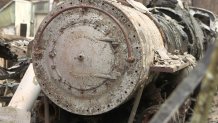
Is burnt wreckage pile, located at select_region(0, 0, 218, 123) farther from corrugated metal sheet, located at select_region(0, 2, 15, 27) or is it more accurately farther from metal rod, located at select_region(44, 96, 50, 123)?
corrugated metal sheet, located at select_region(0, 2, 15, 27)

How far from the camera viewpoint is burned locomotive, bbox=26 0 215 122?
12.4ft

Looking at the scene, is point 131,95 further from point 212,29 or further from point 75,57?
point 212,29

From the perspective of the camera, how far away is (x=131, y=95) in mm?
3898

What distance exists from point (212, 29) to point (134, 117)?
137 inches

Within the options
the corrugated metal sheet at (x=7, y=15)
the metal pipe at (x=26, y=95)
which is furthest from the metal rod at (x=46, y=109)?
the corrugated metal sheet at (x=7, y=15)

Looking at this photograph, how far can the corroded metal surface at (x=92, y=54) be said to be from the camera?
377cm

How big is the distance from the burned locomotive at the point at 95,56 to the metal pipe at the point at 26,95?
1.71 feet

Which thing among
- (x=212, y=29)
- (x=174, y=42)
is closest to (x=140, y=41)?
(x=174, y=42)

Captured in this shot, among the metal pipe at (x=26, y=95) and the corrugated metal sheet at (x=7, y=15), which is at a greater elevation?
the corrugated metal sheet at (x=7, y=15)

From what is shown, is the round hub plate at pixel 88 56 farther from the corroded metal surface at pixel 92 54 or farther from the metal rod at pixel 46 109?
the metal rod at pixel 46 109

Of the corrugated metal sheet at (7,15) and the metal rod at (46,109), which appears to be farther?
the corrugated metal sheet at (7,15)

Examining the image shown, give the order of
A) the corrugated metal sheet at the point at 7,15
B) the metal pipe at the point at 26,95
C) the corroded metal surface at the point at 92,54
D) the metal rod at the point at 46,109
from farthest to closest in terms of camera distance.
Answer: the corrugated metal sheet at the point at 7,15, the metal pipe at the point at 26,95, the metal rod at the point at 46,109, the corroded metal surface at the point at 92,54

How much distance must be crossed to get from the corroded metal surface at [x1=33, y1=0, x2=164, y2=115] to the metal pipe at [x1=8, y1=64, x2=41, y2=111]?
55cm

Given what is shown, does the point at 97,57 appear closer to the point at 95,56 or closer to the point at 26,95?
the point at 95,56
